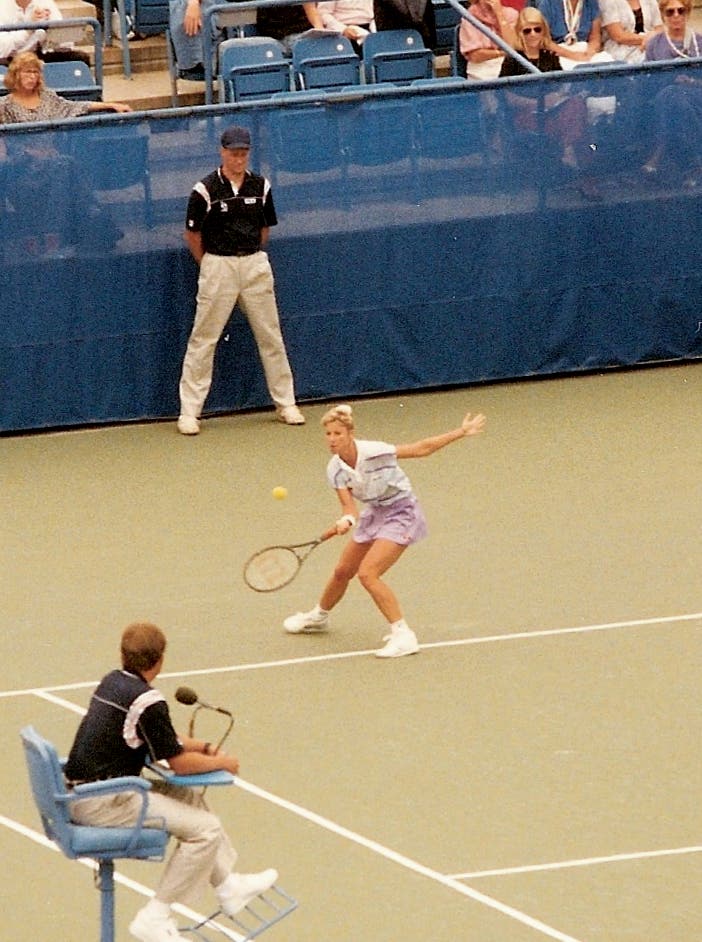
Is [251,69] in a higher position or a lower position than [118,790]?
higher

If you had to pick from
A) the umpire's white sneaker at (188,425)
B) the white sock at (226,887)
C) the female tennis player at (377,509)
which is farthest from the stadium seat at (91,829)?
the umpire's white sneaker at (188,425)

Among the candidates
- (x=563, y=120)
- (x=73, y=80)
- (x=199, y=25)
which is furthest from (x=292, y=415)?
(x=199, y=25)

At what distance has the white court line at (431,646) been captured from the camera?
11750mm

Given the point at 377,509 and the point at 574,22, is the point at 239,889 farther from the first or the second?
the point at 574,22

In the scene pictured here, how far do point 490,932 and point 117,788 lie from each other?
1809 millimetres

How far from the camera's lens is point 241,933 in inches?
356

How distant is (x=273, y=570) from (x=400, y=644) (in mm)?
879

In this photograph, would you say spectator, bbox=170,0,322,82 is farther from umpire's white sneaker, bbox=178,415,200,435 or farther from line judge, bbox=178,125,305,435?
umpire's white sneaker, bbox=178,415,200,435

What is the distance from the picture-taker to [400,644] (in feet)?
39.2

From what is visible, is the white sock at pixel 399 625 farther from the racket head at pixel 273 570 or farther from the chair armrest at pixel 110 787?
the chair armrest at pixel 110 787

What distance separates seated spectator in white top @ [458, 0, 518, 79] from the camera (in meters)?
18.2

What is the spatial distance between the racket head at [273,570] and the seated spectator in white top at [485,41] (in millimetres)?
7653

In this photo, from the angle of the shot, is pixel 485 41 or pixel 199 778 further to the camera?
pixel 485 41

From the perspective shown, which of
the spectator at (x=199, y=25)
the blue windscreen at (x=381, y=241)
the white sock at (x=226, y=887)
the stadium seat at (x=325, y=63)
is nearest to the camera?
the white sock at (x=226, y=887)
